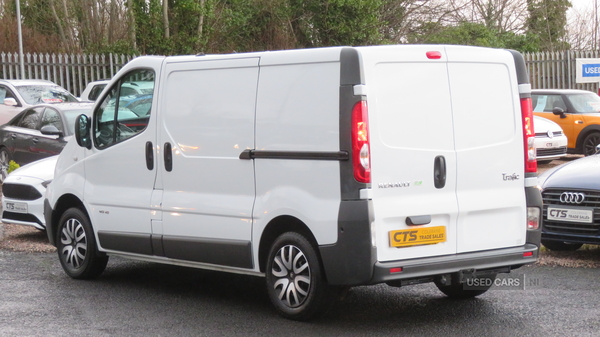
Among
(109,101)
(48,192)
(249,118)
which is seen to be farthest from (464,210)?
(48,192)

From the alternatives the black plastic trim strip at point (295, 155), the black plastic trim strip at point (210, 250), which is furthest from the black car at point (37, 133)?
the black plastic trim strip at point (295, 155)

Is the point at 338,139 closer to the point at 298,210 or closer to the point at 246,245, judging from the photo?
the point at 298,210

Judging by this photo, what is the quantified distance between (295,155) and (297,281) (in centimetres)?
93

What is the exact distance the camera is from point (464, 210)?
20.2 feet

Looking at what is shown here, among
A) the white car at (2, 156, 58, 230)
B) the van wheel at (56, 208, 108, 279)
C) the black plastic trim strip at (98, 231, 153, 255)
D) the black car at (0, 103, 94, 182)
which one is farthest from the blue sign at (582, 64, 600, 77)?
the black plastic trim strip at (98, 231, 153, 255)

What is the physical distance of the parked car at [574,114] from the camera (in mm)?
19391

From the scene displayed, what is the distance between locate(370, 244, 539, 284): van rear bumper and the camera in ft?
18.9

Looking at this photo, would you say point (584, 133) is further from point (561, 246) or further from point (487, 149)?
point (487, 149)

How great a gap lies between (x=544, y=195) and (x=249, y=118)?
146 inches

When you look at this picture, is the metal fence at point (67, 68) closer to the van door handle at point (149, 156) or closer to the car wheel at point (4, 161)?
the car wheel at point (4, 161)

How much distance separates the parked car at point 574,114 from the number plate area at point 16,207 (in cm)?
1332

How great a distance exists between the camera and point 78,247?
8.19 metres

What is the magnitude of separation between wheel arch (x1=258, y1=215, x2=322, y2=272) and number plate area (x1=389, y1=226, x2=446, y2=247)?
1.92ft

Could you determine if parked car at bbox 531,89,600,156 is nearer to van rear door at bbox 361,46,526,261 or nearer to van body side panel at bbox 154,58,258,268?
van rear door at bbox 361,46,526,261
